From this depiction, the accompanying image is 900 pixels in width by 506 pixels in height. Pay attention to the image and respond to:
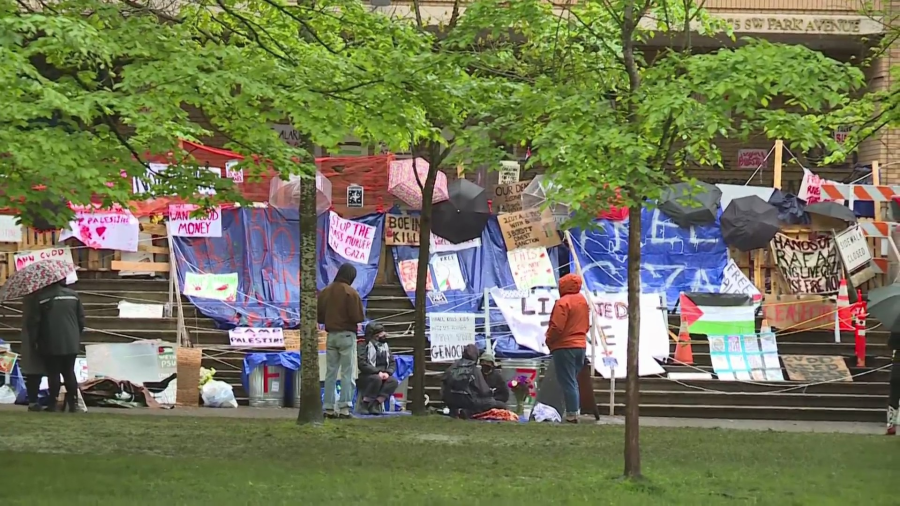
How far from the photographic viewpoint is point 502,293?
1734 centimetres

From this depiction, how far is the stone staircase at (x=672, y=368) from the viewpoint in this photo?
1597 centimetres

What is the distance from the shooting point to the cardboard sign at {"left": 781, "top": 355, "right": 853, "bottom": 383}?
16.6 meters

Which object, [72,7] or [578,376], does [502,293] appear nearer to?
[578,376]

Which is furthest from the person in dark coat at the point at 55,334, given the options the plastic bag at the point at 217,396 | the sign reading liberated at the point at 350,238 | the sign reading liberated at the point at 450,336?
the sign reading liberated at the point at 350,238

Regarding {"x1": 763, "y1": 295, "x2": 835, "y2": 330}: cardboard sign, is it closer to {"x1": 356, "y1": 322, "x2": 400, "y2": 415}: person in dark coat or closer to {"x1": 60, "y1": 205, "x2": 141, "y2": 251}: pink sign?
{"x1": 356, "y1": 322, "x2": 400, "y2": 415}: person in dark coat

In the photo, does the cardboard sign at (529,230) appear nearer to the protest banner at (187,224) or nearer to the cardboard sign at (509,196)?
the cardboard sign at (509,196)

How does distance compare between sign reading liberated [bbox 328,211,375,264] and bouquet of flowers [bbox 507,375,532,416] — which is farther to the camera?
sign reading liberated [bbox 328,211,375,264]

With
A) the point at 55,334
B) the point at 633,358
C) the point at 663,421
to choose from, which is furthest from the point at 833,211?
the point at 55,334

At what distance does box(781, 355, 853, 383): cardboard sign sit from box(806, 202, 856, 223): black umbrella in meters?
2.74

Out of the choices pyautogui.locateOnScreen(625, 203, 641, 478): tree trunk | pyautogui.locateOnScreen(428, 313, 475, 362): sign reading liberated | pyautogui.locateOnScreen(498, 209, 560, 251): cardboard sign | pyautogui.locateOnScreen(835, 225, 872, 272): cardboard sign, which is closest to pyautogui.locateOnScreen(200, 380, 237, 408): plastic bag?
pyautogui.locateOnScreen(428, 313, 475, 362): sign reading liberated

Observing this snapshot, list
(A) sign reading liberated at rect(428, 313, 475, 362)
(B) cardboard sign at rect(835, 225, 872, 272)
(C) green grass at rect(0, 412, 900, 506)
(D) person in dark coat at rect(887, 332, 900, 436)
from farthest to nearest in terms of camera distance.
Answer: (B) cardboard sign at rect(835, 225, 872, 272) < (A) sign reading liberated at rect(428, 313, 475, 362) < (D) person in dark coat at rect(887, 332, 900, 436) < (C) green grass at rect(0, 412, 900, 506)

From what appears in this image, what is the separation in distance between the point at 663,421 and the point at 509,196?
17.1ft

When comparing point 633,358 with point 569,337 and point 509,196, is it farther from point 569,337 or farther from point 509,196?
point 509,196

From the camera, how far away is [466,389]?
1415 centimetres
